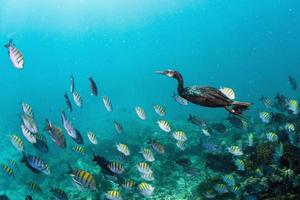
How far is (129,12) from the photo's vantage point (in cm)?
19950

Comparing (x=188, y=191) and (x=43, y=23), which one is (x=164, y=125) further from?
(x=43, y=23)

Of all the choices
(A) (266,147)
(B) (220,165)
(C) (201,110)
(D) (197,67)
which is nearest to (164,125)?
(B) (220,165)

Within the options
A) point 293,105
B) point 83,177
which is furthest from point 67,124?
point 293,105

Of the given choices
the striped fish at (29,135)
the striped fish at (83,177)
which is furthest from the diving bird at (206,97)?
the striped fish at (29,135)

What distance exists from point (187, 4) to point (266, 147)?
551ft

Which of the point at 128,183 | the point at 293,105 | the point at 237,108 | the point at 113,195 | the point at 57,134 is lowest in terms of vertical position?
the point at 237,108

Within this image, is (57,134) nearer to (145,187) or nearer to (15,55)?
(15,55)

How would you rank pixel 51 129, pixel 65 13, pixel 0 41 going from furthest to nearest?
pixel 65 13, pixel 0 41, pixel 51 129

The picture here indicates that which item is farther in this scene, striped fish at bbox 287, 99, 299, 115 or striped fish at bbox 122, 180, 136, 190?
striped fish at bbox 287, 99, 299, 115

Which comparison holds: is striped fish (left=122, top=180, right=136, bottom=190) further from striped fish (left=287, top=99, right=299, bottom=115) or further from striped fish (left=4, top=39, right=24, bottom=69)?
striped fish (left=287, top=99, right=299, bottom=115)

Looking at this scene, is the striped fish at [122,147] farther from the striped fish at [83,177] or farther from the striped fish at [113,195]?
the striped fish at [83,177]

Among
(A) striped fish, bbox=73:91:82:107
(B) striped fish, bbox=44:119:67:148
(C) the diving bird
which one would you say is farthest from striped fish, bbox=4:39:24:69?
(C) the diving bird

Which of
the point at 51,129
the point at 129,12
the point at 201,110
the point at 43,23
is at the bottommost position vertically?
the point at 51,129

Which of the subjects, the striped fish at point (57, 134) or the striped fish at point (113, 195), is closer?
the striped fish at point (57, 134)
